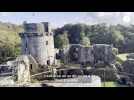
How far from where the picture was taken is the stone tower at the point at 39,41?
333cm

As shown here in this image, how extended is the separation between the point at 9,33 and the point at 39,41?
398 mm

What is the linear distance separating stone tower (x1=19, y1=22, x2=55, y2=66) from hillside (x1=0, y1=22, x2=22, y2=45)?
0.23ft

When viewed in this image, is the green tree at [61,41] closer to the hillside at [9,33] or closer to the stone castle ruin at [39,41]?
the stone castle ruin at [39,41]

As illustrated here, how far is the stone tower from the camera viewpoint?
3328 mm

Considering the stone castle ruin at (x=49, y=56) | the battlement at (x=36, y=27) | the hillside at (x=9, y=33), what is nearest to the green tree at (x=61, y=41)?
the stone castle ruin at (x=49, y=56)

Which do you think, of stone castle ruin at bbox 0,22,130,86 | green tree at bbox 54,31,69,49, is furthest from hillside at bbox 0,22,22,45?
green tree at bbox 54,31,69,49

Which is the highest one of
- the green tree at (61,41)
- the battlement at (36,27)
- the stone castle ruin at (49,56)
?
the battlement at (36,27)

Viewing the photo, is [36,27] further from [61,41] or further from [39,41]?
[61,41]

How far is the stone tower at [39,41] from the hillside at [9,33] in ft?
0.23

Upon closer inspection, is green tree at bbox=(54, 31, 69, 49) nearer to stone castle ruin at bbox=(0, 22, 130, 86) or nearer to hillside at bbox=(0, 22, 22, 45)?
stone castle ruin at bbox=(0, 22, 130, 86)

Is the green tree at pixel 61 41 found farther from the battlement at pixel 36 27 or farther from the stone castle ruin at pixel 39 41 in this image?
the battlement at pixel 36 27

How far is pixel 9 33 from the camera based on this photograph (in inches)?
131

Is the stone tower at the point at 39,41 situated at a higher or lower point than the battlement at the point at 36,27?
lower
